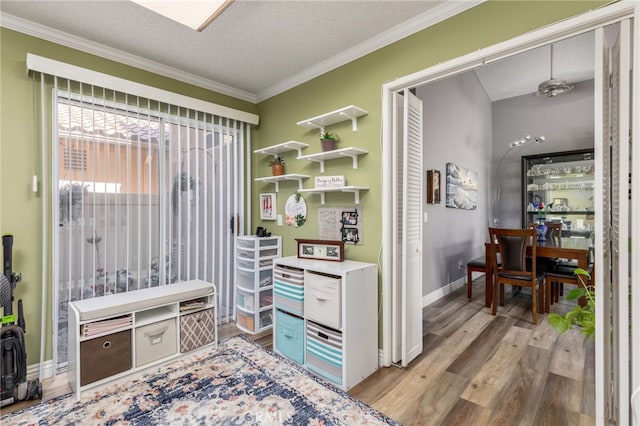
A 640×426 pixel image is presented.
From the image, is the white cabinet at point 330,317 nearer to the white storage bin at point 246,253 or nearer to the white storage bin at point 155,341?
the white storage bin at point 246,253

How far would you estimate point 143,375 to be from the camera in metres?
2.21

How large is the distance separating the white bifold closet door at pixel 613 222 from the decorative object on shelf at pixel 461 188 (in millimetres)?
2658

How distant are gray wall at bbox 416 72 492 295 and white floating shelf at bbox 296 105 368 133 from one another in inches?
57.7

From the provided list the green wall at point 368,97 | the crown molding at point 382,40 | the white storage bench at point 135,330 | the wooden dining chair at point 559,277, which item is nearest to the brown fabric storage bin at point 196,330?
the white storage bench at point 135,330

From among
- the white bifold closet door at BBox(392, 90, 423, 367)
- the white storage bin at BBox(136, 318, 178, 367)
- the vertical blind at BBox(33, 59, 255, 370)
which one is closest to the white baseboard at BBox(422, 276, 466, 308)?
the white bifold closet door at BBox(392, 90, 423, 367)

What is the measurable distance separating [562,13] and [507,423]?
2.26 meters

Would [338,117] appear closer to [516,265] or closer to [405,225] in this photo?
[405,225]

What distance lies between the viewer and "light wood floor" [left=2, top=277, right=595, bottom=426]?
1803mm

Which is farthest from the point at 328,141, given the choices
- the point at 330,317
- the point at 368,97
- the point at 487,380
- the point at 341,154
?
the point at 487,380

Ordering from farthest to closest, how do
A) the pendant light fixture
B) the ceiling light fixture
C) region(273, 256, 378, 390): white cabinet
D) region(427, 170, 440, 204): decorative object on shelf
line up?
the pendant light fixture
region(427, 170, 440, 204): decorative object on shelf
region(273, 256, 378, 390): white cabinet
the ceiling light fixture

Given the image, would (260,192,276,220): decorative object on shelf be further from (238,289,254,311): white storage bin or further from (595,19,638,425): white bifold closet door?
(595,19,638,425): white bifold closet door

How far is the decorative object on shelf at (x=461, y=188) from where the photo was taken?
4195 mm

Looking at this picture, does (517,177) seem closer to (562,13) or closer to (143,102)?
(562,13)

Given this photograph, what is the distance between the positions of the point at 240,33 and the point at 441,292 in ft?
12.3
